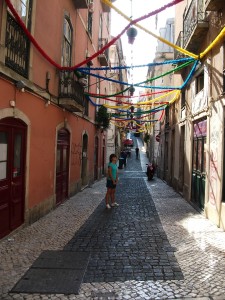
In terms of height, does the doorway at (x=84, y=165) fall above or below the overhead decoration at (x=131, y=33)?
below

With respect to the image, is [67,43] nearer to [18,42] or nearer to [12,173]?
[18,42]

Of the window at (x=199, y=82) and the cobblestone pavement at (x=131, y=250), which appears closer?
the cobblestone pavement at (x=131, y=250)

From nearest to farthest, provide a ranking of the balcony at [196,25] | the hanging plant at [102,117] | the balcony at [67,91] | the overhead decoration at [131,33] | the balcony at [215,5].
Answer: the overhead decoration at [131,33], the balcony at [215,5], the balcony at [196,25], the balcony at [67,91], the hanging plant at [102,117]

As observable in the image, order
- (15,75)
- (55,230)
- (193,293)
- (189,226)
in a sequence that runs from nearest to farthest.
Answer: (193,293) < (15,75) < (55,230) < (189,226)

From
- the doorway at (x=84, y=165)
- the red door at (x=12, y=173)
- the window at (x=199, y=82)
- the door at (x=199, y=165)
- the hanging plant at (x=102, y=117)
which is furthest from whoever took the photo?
the hanging plant at (x=102, y=117)

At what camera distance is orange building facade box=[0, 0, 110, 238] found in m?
6.26

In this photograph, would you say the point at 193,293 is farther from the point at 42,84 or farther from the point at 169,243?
the point at 42,84

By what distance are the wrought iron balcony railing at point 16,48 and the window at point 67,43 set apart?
11.0ft

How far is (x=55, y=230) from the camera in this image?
7.06 meters

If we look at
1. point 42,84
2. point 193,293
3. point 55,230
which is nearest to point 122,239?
point 55,230

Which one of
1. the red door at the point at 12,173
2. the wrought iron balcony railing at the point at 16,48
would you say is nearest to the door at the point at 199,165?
the red door at the point at 12,173

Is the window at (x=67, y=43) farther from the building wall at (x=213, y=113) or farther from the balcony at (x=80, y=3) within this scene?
the building wall at (x=213, y=113)

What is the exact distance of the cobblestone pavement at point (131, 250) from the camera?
408 cm

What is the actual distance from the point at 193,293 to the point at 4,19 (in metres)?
5.72
